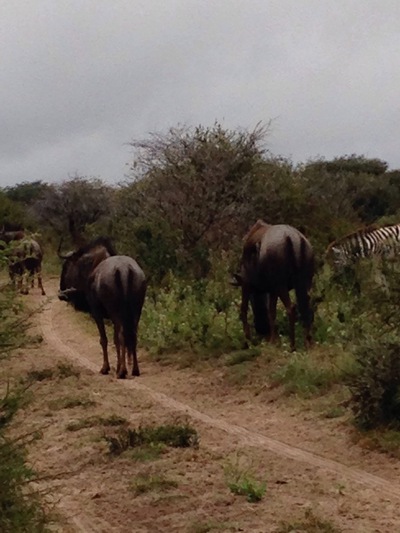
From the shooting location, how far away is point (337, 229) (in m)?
22.3

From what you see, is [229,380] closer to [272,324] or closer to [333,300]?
[272,324]

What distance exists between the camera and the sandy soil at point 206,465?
241 inches

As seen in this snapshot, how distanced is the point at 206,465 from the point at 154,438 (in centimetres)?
83

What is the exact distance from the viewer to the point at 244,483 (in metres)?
6.58

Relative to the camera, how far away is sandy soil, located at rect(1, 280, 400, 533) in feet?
20.1

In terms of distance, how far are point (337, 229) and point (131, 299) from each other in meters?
11.4

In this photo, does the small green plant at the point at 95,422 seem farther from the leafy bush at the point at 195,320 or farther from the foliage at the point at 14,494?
the leafy bush at the point at 195,320

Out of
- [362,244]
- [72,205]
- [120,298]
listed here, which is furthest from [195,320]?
[72,205]

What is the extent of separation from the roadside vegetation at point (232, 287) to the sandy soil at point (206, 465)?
42cm

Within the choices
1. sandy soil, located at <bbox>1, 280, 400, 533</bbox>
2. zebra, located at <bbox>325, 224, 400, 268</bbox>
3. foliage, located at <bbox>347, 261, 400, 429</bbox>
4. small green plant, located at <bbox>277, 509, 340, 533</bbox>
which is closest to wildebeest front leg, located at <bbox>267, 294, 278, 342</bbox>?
sandy soil, located at <bbox>1, 280, 400, 533</bbox>

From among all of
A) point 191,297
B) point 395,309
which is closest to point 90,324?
point 191,297

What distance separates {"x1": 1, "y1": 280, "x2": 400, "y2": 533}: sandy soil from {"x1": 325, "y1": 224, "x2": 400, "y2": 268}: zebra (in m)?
6.33

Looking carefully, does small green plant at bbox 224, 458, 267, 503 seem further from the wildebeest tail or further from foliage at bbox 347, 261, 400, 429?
the wildebeest tail

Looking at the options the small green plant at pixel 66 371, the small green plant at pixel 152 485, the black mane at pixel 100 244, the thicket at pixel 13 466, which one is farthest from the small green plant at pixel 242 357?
the thicket at pixel 13 466
